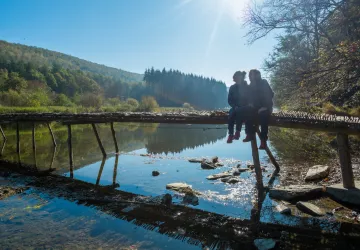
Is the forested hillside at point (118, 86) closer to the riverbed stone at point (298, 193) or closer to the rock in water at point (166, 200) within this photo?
the rock in water at point (166, 200)

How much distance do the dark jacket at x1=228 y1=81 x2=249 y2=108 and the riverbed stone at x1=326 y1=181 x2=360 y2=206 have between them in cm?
334

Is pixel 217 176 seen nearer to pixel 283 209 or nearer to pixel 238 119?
pixel 238 119

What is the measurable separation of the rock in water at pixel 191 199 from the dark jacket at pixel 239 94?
3040 mm

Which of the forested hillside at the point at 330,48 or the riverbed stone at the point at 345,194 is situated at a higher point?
the forested hillside at the point at 330,48

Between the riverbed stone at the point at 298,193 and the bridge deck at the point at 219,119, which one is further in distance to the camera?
the riverbed stone at the point at 298,193

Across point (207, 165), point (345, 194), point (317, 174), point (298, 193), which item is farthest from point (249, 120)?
point (207, 165)

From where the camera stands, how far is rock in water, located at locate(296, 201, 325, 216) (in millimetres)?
5536

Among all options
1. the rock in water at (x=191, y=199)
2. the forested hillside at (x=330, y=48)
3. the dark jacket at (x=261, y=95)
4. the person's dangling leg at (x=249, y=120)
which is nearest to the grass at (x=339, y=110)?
the forested hillside at (x=330, y=48)

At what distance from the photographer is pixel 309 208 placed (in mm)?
5680

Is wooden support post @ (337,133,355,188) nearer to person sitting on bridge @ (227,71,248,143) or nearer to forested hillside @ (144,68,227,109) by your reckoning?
person sitting on bridge @ (227,71,248,143)

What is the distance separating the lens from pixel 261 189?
25.2 ft

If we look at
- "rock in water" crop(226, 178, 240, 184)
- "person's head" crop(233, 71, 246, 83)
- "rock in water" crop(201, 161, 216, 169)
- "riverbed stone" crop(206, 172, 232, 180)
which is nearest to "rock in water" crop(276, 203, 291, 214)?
"rock in water" crop(226, 178, 240, 184)

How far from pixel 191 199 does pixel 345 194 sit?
408cm

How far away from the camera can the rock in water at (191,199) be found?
6.80 m
